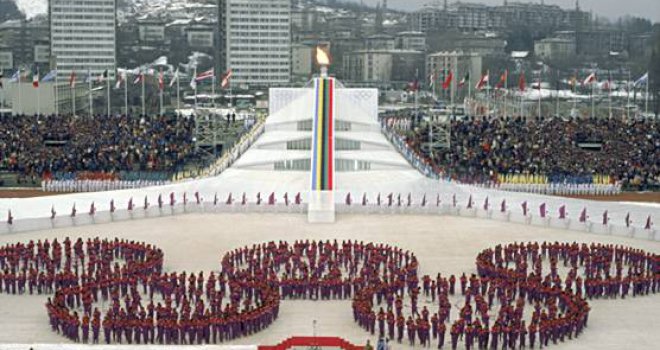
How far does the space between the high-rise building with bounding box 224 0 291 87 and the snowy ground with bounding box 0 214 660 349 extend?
4000 inches

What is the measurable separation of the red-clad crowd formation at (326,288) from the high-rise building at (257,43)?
109 m

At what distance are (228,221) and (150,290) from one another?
13443 millimetres

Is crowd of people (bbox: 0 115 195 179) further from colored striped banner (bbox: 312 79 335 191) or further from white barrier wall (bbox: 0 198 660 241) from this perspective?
white barrier wall (bbox: 0 198 660 241)

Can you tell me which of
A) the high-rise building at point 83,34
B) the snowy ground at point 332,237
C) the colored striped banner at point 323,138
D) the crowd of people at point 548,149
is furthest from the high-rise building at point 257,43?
the snowy ground at point 332,237

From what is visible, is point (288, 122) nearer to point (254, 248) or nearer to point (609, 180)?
point (609, 180)

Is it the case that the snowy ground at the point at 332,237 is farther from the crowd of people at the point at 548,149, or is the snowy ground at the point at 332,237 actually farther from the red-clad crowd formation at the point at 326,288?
the crowd of people at the point at 548,149

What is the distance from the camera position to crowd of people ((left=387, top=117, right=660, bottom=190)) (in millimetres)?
60531

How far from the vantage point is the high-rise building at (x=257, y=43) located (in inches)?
5778

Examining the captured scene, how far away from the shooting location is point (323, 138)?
56.3 meters

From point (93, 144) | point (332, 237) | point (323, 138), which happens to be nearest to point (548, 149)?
point (323, 138)

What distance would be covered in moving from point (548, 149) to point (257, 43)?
87.0 metres

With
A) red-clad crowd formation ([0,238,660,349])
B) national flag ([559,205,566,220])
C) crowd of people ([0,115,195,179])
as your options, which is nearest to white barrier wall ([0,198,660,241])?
national flag ([559,205,566,220])

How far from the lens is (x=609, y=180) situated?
58750 millimetres

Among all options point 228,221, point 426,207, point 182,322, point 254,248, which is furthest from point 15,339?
point 426,207
